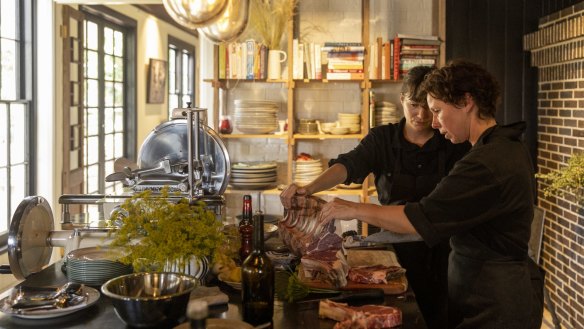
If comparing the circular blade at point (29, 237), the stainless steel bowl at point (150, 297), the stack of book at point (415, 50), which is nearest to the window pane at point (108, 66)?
the stack of book at point (415, 50)

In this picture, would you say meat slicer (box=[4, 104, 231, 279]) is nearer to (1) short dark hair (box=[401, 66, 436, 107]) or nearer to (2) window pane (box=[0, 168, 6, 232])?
(1) short dark hair (box=[401, 66, 436, 107])

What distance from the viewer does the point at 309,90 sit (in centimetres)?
611

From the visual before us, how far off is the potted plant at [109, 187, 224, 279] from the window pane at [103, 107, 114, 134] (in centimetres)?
567

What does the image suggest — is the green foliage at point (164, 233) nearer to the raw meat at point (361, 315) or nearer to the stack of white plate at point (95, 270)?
the stack of white plate at point (95, 270)

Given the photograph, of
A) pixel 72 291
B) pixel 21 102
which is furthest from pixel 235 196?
pixel 72 291

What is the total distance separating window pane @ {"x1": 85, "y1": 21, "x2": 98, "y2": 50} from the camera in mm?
7223

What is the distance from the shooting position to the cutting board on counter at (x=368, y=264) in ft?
8.39

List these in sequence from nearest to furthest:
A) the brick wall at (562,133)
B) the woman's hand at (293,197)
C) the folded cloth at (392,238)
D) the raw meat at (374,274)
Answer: the raw meat at (374,274) < the woman's hand at (293,197) < the folded cloth at (392,238) < the brick wall at (562,133)

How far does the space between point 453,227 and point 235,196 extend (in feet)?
12.2

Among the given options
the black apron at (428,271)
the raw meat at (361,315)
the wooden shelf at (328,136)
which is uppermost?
the wooden shelf at (328,136)

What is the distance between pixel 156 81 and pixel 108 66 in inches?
58.2

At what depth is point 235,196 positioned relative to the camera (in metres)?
6.10

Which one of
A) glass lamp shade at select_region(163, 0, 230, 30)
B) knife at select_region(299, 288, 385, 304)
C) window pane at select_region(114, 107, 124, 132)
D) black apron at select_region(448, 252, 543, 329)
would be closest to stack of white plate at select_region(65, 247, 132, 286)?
knife at select_region(299, 288, 385, 304)

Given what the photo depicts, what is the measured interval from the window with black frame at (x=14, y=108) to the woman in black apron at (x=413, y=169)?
2.84 metres
